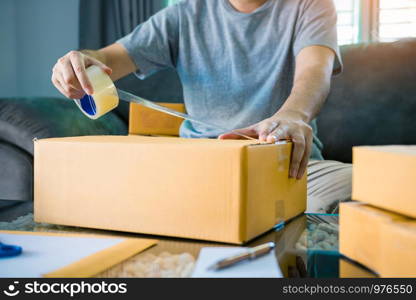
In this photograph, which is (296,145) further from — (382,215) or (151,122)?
(151,122)

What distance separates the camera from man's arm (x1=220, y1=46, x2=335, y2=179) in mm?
659

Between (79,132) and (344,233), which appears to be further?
(79,132)

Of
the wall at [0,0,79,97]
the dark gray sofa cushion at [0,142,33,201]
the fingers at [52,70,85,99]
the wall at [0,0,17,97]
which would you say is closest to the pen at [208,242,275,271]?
the fingers at [52,70,85,99]

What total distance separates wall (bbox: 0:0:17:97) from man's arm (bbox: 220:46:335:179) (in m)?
2.61

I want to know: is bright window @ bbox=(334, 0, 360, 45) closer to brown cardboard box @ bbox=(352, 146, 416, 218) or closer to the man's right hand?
the man's right hand

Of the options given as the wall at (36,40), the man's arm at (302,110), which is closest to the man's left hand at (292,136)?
the man's arm at (302,110)

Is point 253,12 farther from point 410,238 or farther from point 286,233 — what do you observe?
point 410,238

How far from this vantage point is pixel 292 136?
67cm

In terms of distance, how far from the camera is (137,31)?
1304mm

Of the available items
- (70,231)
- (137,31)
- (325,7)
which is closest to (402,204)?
(70,231)

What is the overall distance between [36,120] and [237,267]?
1.48m

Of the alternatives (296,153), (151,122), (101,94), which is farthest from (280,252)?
(151,122)

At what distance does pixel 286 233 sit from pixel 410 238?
229 mm

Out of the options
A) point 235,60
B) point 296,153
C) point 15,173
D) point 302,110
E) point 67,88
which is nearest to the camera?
point 296,153
